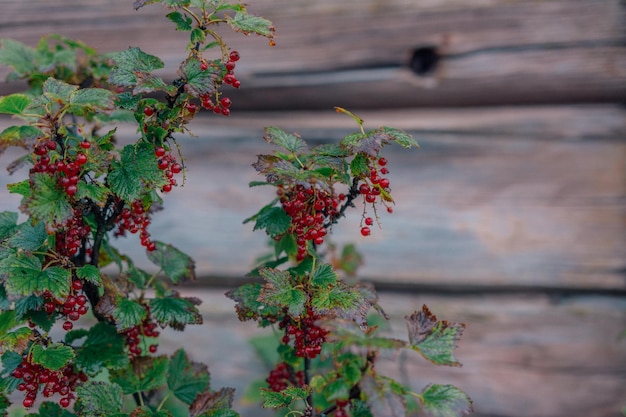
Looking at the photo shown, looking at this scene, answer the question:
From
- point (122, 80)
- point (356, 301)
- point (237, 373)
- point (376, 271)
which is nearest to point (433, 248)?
point (376, 271)

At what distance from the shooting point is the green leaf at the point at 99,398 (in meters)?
0.65

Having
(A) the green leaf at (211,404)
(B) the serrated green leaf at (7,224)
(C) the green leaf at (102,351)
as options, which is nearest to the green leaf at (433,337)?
(A) the green leaf at (211,404)

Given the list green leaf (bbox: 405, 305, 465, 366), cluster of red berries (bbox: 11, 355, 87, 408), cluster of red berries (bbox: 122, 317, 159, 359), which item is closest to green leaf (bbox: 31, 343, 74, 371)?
cluster of red berries (bbox: 11, 355, 87, 408)

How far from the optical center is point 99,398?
2.17ft

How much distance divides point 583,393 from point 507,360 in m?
0.20

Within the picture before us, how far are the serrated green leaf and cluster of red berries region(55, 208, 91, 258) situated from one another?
7cm

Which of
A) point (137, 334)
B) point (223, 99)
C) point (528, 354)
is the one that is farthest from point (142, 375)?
point (528, 354)

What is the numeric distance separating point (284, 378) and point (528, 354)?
2.69 feet

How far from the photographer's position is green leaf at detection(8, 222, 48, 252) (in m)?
0.62

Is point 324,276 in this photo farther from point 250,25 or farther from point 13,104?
point 13,104

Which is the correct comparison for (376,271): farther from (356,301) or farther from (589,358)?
(356,301)

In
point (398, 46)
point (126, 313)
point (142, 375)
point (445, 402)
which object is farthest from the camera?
point (398, 46)

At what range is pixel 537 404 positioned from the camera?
142cm

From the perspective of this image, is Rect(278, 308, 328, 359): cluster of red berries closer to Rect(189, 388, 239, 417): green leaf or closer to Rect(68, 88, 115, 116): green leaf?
Rect(189, 388, 239, 417): green leaf
